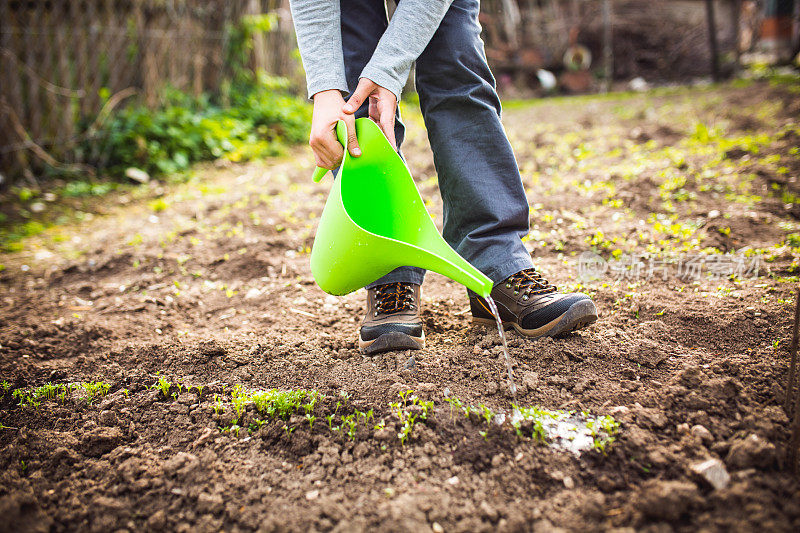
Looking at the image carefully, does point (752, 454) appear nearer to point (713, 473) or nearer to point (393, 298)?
point (713, 473)

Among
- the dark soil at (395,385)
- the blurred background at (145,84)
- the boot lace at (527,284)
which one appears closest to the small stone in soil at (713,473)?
the dark soil at (395,385)

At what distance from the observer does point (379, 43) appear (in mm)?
1390

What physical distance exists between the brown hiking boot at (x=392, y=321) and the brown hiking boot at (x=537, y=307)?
216 mm

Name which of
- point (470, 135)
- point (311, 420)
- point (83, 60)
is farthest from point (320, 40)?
point (83, 60)

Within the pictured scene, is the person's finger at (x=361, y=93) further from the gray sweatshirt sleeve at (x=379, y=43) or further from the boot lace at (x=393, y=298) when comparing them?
the boot lace at (x=393, y=298)

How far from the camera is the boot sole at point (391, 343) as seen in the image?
1.52 meters

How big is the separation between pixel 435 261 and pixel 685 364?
728 millimetres

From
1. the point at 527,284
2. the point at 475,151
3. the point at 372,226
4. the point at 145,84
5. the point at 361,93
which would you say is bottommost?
the point at 527,284

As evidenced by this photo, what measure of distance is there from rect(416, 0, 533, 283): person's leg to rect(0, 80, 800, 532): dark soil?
27cm

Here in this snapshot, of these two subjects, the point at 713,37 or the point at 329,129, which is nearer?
the point at 329,129

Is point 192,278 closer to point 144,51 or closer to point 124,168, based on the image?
point 124,168

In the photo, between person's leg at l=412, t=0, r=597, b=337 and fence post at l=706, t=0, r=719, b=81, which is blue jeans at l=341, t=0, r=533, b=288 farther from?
fence post at l=706, t=0, r=719, b=81

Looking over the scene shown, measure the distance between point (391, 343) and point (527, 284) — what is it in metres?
0.43

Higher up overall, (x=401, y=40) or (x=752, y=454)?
(x=401, y=40)
